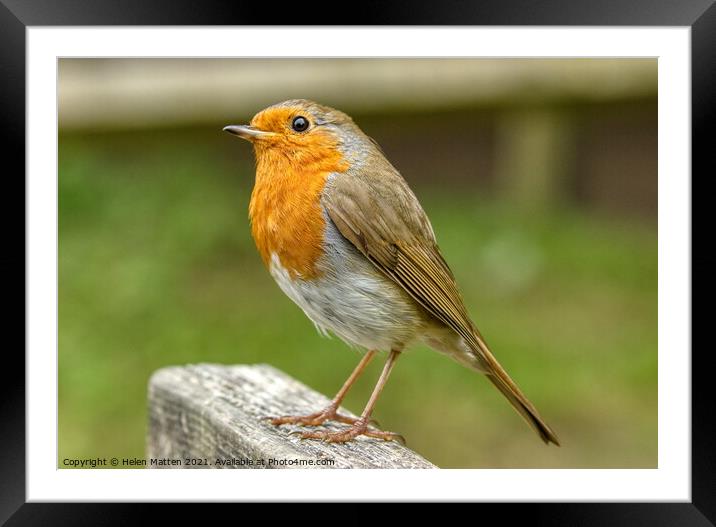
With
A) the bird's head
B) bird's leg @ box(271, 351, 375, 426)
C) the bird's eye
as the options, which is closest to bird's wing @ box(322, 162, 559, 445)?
the bird's head

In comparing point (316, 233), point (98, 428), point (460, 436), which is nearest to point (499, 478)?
point (316, 233)

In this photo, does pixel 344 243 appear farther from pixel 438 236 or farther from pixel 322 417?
pixel 438 236

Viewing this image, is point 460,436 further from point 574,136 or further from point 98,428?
point 574,136

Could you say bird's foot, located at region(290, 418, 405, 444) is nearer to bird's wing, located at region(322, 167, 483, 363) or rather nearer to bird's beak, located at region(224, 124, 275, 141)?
bird's wing, located at region(322, 167, 483, 363)

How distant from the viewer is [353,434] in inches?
135

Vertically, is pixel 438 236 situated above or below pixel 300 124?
below

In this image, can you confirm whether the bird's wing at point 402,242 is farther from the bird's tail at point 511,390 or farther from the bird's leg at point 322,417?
the bird's leg at point 322,417

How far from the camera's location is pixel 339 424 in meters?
3.62

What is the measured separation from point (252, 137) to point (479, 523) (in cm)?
145

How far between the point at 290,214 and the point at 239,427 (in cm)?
70

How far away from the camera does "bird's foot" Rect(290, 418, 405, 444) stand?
3.36 metres
